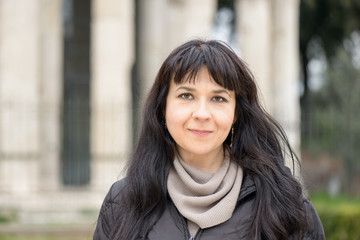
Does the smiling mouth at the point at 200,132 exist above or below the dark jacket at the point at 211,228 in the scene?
above

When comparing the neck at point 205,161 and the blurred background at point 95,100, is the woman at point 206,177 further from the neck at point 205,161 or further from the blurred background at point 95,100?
the blurred background at point 95,100

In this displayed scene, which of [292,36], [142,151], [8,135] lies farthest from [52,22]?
[142,151]

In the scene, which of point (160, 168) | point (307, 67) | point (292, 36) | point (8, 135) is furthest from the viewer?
point (307, 67)

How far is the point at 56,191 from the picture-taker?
14.2 metres

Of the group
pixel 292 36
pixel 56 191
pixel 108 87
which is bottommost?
pixel 56 191

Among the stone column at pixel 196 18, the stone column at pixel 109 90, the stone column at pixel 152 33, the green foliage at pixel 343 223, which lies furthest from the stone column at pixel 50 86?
the green foliage at pixel 343 223

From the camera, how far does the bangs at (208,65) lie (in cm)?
265

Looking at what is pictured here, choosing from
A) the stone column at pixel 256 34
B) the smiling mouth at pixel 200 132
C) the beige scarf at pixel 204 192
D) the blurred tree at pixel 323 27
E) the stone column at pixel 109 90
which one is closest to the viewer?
the beige scarf at pixel 204 192

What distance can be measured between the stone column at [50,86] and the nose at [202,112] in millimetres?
12547

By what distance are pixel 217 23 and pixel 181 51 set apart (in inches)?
1170

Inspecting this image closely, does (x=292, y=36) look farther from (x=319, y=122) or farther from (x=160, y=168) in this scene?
(x=160, y=168)

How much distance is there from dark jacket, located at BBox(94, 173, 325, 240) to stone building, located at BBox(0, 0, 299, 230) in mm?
8451

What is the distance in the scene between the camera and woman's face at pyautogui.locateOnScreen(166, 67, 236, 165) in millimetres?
2666

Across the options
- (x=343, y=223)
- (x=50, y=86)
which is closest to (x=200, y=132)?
(x=343, y=223)
